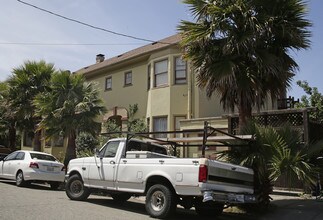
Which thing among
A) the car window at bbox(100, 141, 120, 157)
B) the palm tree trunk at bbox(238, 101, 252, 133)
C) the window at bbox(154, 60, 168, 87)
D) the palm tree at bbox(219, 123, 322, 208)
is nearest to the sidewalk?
the palm tree at bbox(219, 123, 322, 208)

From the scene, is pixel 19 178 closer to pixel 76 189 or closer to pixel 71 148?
pixel 71 148

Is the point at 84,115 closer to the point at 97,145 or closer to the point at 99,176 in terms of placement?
the point at 97,145

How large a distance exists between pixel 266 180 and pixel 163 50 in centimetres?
1293

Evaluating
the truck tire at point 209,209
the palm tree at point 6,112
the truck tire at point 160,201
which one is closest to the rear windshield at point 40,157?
the palm tree at point 6,112

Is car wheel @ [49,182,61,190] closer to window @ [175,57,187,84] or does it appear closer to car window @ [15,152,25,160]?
car window @ [15,152,25,160]

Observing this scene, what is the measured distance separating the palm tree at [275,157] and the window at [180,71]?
1063 centimetres

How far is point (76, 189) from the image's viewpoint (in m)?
12.6

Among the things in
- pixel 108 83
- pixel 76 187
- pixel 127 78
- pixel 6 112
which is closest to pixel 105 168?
pixel 76 187

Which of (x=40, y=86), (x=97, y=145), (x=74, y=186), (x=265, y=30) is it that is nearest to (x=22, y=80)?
(x=40, y=86)

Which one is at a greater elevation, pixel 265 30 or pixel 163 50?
pixel 163 50

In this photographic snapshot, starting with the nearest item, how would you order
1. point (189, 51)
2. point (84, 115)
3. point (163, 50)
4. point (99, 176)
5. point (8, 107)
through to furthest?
point (99, 176) < point (189, 51) < point (84, 115) < point (163, 50) < point (8, 107)

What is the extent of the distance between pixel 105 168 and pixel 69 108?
9034 mm

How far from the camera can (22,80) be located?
77.2ft

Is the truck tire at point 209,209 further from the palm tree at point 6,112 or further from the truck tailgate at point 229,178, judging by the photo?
the palm tree at point 6,112
